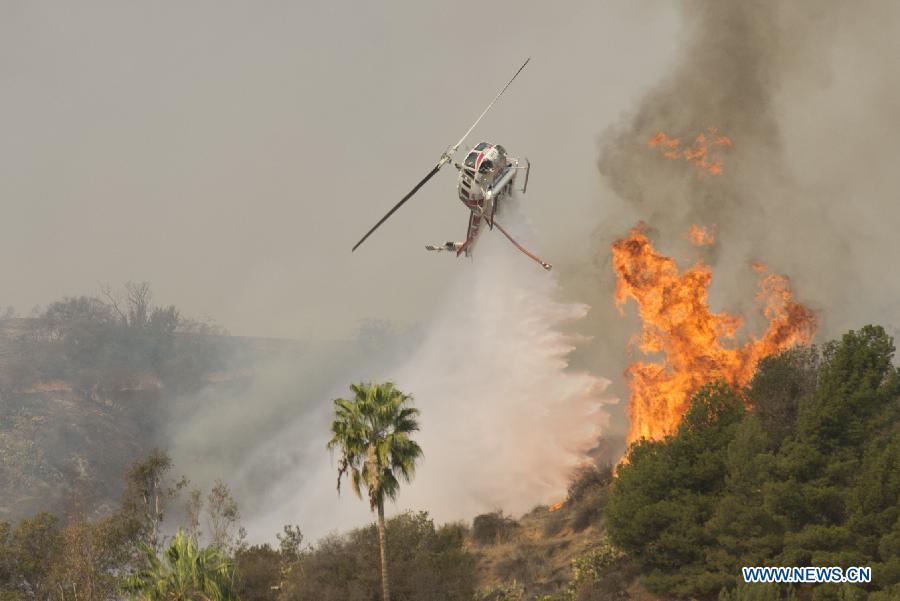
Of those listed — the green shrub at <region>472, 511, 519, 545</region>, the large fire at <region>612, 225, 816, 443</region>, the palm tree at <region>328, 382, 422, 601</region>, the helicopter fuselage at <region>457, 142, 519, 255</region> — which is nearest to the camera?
the palm tree at <region>328, 382, 422, 601</region>

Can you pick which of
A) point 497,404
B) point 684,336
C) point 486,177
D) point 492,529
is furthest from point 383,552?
point 497,404

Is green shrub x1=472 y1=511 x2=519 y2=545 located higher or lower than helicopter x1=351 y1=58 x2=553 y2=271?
lower

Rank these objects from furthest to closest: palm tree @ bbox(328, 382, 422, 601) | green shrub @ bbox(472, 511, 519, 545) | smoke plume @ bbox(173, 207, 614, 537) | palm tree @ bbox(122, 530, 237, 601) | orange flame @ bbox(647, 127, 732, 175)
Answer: smoke plume @ bbox(173, 207, 614, 537) → orange flame @ bbox(647, 127, 732, 175) → green shrub @ bbox(472, 511, 519, 545) → palm tree @ bbox(328, 382, 422, 601) → palm tree @ bbox(122, 530, 237, 601)

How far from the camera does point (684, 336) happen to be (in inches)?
2084

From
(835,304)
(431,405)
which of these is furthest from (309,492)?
(835,304)

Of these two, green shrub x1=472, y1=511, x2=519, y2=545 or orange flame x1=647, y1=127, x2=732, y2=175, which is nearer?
green shrub x1=472, y1=511, x2=519, y2=545

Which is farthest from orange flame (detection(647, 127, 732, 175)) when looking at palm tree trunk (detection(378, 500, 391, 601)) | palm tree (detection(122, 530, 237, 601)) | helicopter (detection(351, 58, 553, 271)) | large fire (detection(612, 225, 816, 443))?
palm tree (detection(122, 530, 237, 601))

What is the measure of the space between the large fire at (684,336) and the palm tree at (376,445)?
68.6 feet

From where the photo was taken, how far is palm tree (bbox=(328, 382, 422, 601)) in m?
35.3

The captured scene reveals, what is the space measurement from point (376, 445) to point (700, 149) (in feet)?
120

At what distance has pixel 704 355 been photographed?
2066 inches

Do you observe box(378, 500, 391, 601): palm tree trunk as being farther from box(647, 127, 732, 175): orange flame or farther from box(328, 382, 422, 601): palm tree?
box(647, 127, 732, 175): orange flame

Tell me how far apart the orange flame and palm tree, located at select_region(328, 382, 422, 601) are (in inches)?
1362

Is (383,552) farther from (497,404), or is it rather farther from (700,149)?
(497,404)
